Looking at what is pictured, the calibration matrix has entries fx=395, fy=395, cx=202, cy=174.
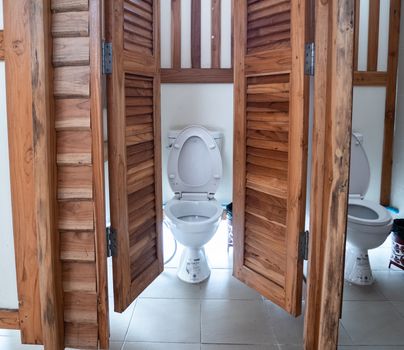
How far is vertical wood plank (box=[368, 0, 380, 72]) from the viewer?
128 inches

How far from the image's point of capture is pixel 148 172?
2068mm

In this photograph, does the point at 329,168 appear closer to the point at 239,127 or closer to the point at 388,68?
the point at 239,127

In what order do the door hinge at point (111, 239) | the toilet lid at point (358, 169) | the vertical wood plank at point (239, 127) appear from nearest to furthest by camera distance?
1. the door hinge at point (111, 239)
2. the vertical wood plank at point (239, 127)
3. the toilet lid at point (358, 169)

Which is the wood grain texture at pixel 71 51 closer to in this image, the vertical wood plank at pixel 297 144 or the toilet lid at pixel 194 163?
the vertical wood plank at pixel 297 144

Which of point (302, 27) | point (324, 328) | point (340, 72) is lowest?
point (324, 328)

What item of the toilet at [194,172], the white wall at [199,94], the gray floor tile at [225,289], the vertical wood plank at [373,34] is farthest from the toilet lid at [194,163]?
the vertical wood plank at [373,34]

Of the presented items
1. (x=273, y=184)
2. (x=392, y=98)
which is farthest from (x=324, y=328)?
(x=392, y=98)

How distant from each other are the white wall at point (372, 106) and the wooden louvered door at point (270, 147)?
5.54 feet

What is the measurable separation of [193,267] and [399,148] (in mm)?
2073

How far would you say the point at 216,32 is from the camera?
11.0 feet

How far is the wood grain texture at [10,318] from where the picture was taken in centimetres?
175

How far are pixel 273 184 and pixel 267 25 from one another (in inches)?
30.1

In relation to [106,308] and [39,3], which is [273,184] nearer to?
[106,308]

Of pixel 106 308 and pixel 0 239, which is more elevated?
pixel 0 239
